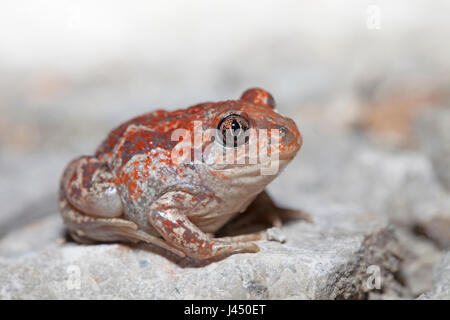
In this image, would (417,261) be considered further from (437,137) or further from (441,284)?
(437,137)

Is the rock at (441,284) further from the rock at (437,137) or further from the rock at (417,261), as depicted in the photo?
the rock at (437,137)

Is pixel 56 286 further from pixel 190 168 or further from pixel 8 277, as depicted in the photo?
pixel 190 168

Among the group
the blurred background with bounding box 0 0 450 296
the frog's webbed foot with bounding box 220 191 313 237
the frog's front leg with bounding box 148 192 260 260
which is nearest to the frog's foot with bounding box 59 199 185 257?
the frog's front leg with bounding box 148 192 260 260

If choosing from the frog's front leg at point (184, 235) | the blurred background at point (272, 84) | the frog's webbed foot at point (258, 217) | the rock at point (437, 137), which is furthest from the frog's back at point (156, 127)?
the rock at point (437, 137)

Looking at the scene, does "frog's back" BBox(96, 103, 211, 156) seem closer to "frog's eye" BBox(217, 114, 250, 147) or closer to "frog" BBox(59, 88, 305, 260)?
"frog" BBox(59, 88, 305, 260)

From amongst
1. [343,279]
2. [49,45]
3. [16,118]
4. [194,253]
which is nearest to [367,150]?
[343,279]
